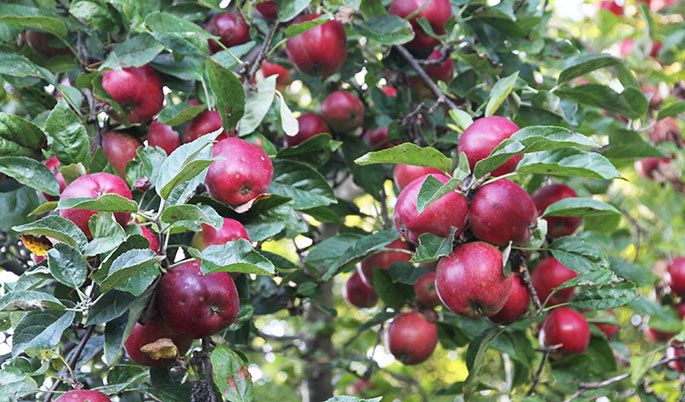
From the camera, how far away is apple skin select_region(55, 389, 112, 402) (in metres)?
1.04

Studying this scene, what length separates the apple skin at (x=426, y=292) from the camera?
1.82m

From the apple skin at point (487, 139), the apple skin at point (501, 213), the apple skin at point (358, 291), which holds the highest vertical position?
the apple skin at point (487, 139)

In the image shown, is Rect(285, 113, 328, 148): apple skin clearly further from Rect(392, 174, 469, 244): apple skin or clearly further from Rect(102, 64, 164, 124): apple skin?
Rect(392, 174, 469, 244): apple skin

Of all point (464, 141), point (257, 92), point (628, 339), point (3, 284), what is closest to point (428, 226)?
point (464, 141)

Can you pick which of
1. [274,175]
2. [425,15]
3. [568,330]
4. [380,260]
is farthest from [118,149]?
[568,330]

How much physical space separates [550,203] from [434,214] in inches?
21.4

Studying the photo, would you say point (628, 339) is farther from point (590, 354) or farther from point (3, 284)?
point (3, 284)

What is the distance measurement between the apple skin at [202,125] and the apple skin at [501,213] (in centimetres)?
61

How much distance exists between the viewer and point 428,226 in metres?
1.28

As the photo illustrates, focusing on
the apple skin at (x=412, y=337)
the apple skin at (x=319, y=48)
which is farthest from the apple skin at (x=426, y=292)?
the apple skin at (x=319, y=48)

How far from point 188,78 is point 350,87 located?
73 centimetres

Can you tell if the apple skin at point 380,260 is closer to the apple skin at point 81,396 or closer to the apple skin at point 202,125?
the apple skin at point 202,125

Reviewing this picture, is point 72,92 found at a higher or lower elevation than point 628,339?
higher

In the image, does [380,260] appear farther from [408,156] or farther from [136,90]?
[136,90]
